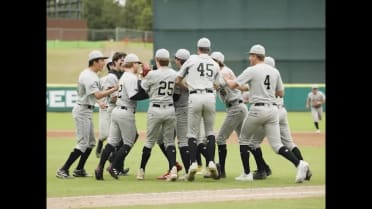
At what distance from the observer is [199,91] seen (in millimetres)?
12195

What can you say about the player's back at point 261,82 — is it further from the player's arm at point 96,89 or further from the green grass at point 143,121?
the green grass at point 143,121

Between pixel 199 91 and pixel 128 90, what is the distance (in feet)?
3.71

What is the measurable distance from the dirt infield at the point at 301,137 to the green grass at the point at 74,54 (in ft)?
93.6

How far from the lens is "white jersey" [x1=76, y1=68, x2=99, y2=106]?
12.6 m

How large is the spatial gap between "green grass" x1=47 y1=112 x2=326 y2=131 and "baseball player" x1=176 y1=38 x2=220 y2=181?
13.7 meters

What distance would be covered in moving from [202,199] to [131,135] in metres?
2.79

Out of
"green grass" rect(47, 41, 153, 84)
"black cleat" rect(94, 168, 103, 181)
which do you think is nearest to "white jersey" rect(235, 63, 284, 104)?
"black cleat" rect(94, 168, 103, 181)

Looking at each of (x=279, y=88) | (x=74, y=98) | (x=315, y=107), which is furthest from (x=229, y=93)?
(x=74, y=98)

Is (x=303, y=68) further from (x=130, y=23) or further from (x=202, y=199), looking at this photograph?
(x=130, y=23)

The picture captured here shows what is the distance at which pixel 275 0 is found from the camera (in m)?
37.7

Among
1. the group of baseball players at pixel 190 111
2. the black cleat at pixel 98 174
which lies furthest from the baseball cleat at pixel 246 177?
the black cleat at pixel 98 174

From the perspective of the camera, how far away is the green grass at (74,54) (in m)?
54.2
